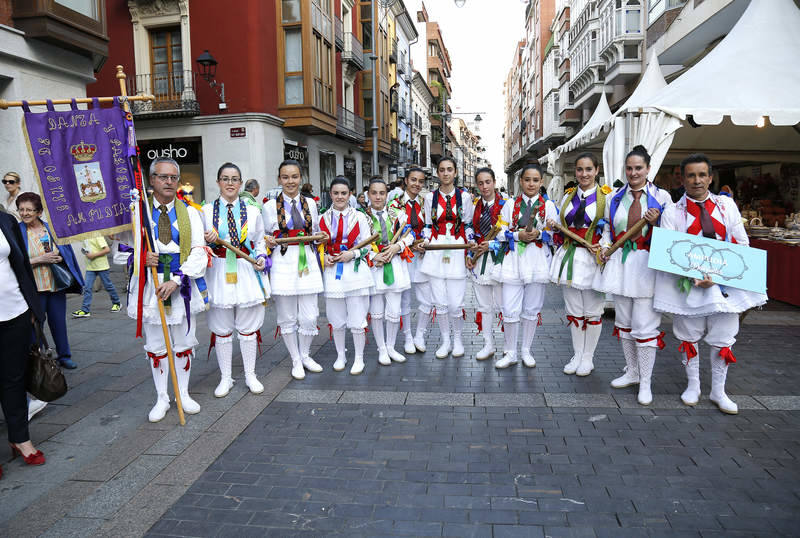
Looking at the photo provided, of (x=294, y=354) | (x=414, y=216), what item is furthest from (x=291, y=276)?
(x=414, y=216)

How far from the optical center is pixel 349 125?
26031mm

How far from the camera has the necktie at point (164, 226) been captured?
14.2ft

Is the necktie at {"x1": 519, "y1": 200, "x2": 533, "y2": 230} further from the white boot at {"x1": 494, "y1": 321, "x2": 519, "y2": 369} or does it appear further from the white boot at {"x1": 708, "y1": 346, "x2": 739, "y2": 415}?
the white boot at {"x1": 708, "y1": 346, "x2": 739, "y2": 415}

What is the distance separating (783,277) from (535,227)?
19.2 ft

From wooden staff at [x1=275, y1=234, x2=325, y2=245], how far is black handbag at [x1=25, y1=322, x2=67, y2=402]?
214 centimetres

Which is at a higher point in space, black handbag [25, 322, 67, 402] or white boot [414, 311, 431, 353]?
black handbag [25, 322, 67, 402]

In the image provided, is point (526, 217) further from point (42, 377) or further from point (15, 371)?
point (15, 371)

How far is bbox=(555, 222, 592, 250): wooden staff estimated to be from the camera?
5.07 meters

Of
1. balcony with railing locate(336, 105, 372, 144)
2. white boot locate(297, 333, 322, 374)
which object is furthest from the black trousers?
balcony with railing locate(336, 105, 372, 144)

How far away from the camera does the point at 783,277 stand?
28.2 ft

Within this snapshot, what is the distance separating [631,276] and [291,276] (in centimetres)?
323

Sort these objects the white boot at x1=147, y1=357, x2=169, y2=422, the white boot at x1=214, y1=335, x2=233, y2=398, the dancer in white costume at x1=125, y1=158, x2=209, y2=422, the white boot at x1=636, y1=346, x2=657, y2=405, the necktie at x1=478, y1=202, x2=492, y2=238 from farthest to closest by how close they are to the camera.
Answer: the necktie at x1=478, y1=202, x2=492, y2=238 → the white boot at x1=214, y1=335, x2=233, y2=398 → the white boot at x1=636, y1=346, x2=657, y2=405 → the white boot at x1=147, y1=357, x2=169, y2=422 → the dancer in white costume at x1=125, y1=158, x2=209, y2=422

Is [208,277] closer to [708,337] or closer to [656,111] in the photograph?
[708,337]

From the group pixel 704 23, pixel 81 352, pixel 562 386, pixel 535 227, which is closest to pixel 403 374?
pixel 562 386
